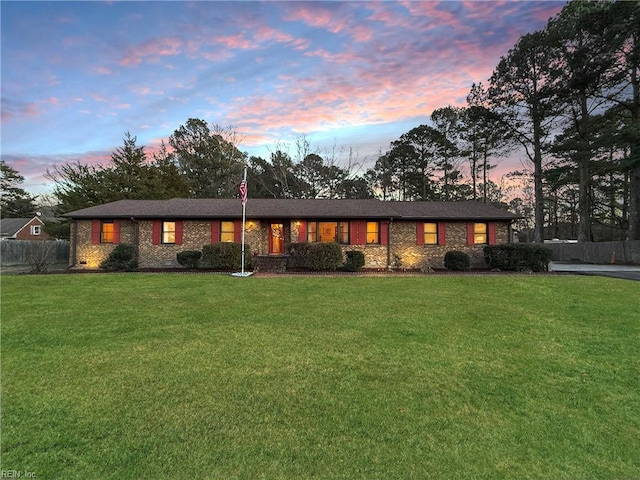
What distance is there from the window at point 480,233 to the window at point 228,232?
1314cm

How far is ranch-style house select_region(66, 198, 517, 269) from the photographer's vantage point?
673 inches

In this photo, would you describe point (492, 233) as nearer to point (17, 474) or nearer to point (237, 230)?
point (237, 230)

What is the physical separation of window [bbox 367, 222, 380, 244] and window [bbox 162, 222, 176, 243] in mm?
10321

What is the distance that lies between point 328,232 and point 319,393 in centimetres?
1427

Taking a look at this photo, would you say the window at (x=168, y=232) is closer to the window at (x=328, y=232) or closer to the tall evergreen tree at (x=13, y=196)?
the window at (x=328, y=232)

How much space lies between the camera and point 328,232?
1756 cm

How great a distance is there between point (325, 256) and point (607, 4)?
2344cm

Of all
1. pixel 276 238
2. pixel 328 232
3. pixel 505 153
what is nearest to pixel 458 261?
pixel 328 232

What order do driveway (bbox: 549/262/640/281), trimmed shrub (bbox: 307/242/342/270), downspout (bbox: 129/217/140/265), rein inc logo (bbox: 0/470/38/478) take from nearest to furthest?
rein inc logo (bbox: 0/470/38/478), driveway (bbox: 549/262/640/281), trimmed shrub (bbox: 307/242/342/270), downspout (bbox: 129/217/140/265)

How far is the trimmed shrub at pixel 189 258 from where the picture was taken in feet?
52.9

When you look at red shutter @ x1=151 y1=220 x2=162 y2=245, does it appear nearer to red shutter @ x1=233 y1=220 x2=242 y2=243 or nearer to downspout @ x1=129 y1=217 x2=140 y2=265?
downspout @ x1=129 y1=217 x2=140 y2=265

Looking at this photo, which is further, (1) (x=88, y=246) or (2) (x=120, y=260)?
(1) (x=88, y=246)

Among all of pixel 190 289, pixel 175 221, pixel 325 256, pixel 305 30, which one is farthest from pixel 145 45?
pixel 325 256

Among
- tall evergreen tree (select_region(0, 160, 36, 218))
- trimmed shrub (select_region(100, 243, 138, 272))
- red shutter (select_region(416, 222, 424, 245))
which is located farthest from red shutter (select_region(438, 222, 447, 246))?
tall evergreen tree (select_region(0, 160, 36, 218))
